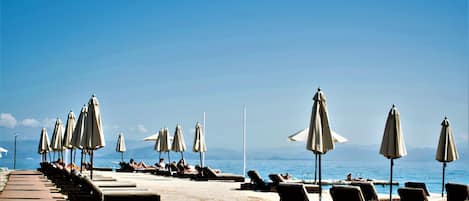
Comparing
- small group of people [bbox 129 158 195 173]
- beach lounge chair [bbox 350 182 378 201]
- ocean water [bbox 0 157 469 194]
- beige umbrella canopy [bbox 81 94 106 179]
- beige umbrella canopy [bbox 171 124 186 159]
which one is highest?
beige umbrella canopy [bbox 81 94 106 179]

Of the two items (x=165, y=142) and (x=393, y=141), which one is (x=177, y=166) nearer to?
(x=165, y=142)

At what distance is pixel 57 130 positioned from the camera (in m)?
21.8

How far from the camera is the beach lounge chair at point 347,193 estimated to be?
9.86 metres

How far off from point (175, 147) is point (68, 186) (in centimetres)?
1223

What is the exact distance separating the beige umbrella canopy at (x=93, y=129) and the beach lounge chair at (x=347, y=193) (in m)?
6.00

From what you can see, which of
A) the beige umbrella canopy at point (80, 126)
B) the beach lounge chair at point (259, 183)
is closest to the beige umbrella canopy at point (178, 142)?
the beach lounge chair at point (259, 183)

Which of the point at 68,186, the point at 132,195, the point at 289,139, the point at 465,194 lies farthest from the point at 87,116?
the point at 465,194

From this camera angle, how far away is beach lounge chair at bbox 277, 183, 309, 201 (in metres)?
10.5

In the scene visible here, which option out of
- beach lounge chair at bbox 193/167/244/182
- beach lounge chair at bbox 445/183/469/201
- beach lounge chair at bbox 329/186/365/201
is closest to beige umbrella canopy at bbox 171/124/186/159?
beach lounge chair at bbox 193/167/244/182

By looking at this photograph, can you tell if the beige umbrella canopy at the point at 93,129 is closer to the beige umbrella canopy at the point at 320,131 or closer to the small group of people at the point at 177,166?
the beige umbrella canopy at the point at 320,131

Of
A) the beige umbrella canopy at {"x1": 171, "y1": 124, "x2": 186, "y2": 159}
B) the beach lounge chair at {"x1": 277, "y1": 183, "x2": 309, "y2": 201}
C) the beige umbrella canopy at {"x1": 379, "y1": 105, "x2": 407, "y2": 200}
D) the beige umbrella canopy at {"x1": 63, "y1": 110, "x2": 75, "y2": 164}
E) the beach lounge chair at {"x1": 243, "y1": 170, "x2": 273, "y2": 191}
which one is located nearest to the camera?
the beach lounge chair at {"x1": 277, "y1": 183, "x2": 309, "y2": 201}

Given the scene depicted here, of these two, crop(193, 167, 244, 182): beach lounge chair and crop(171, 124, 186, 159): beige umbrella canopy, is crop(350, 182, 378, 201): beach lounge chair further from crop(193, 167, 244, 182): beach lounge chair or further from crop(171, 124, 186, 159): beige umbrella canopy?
crop(171, 124, 186, 159): beige umbrella canopy

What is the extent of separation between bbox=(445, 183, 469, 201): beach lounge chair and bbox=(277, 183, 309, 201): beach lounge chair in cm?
284

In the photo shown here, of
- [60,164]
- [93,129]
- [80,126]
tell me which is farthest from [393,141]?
[60,164]
